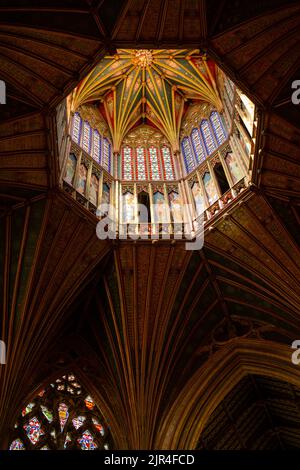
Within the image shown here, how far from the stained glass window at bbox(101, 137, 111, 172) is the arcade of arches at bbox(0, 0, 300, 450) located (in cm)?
52

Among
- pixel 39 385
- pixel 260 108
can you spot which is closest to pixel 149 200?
pixel 260 108

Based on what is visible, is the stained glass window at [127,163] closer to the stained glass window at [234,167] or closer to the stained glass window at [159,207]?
→ the stained glass window at [159,207]

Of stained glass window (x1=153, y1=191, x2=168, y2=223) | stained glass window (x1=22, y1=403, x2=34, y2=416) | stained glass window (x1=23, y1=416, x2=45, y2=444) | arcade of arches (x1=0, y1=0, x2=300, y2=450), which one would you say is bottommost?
stained glass window (x1=23, y1=416, x2=45, y2=444)

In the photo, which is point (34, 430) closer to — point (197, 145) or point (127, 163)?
point (127, 163)

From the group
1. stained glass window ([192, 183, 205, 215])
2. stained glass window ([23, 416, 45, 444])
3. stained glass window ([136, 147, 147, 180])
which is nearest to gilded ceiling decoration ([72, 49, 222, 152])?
stained glass window ([136, 147, 147, 180])

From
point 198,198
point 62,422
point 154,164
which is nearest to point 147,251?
point 198,198

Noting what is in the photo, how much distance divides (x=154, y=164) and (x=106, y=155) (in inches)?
78.0

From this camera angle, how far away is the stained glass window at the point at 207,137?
18.1 meters

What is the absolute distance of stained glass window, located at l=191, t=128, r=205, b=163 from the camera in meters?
18.3

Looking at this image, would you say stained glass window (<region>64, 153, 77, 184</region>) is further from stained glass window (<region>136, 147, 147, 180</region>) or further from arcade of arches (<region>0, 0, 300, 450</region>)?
stained glass window (<region>136, 147, 147, 180</region>)

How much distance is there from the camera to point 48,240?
14.4 m

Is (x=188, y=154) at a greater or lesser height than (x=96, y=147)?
lesser

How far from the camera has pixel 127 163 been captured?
760 inches

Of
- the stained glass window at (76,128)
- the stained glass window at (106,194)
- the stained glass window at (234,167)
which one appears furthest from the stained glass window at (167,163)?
the stained glass window at (76,128)
